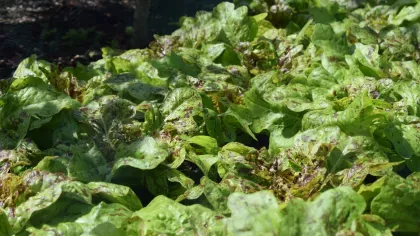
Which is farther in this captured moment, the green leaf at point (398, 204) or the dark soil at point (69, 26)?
the dark soil at point (69, 26)

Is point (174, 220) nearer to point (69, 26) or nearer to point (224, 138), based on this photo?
point (224, 138)

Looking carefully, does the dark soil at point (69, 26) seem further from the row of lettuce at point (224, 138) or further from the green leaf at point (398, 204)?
the green leaf at point (398, 204)

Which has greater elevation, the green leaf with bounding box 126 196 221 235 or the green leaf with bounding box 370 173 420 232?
the green leaf with bounding box 126 196 221 235

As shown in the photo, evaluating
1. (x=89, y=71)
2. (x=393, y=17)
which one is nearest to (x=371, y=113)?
(x=89, y=71)

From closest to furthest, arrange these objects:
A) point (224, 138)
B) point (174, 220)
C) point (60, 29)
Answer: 1. point (174, 220)
2. point (224, 138)
3. point (60, 29)

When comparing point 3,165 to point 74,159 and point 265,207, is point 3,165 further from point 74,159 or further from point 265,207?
point 265,207

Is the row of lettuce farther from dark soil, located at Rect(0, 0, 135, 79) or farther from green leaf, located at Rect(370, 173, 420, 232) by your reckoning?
dark soil, located at Rect(0, 0, 135, 79)

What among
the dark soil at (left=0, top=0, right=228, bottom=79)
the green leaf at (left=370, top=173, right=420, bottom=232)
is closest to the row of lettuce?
the green leaf at (left=370, top=173, right=420, bottom=232)

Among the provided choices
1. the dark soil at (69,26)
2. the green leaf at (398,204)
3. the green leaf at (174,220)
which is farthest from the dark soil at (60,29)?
the green leaf at (398,204)

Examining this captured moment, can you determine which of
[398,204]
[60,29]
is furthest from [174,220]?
[60,29]

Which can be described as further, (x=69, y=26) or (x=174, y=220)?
(x=69, y=26)
